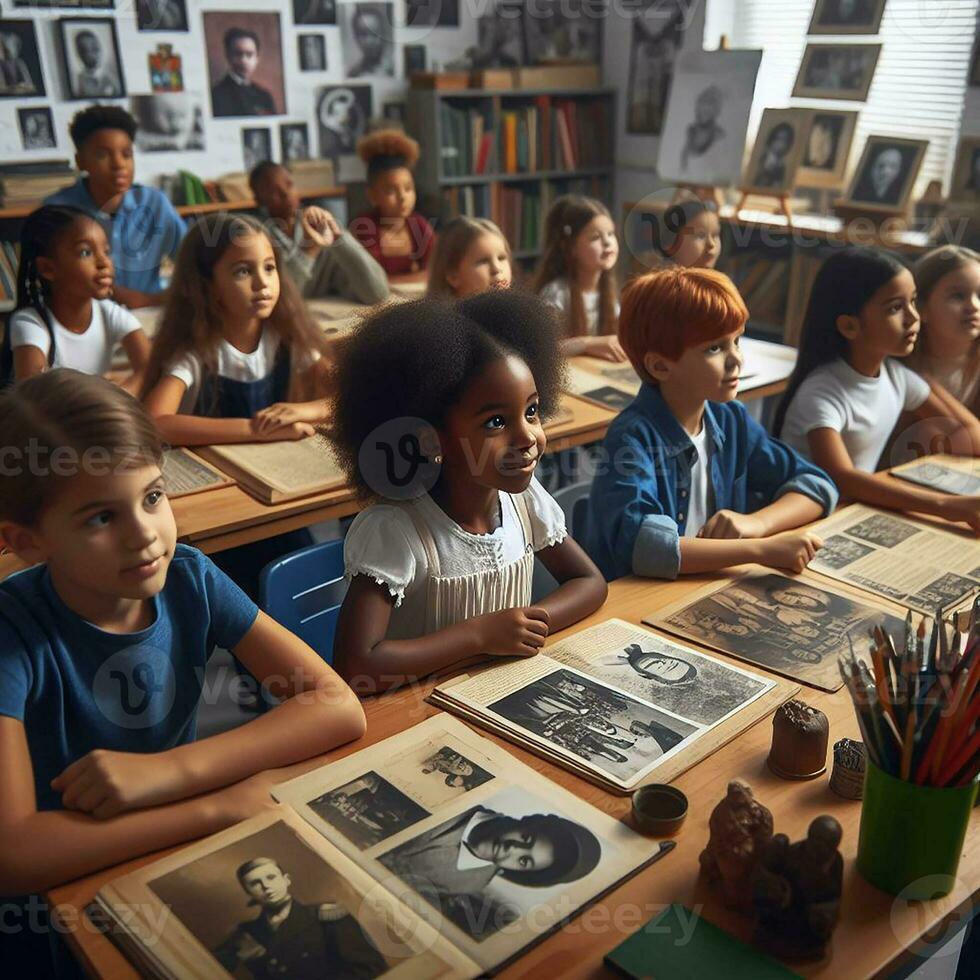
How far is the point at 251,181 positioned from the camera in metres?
4.16

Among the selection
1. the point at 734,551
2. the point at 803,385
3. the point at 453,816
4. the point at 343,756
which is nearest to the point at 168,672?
the point at 343,756

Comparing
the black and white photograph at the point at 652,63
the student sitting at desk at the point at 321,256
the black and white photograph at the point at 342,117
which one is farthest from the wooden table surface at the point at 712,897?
the black and white photograph at the point at 652,63

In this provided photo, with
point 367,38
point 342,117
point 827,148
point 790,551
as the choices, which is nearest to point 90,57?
point 342,117

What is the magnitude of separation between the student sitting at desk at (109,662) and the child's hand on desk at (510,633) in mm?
223

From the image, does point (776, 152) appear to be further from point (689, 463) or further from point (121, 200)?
point (689, 463)

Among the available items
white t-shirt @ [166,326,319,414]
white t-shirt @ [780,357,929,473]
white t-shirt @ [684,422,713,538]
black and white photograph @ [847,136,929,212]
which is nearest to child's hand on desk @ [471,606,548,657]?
white t-shirt @ [684,422,713,538]

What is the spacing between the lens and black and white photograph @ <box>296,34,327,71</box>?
192 inches

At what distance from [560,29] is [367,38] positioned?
1169 millimetres

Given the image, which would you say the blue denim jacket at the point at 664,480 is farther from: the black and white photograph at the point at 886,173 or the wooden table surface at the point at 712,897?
the black and white photograph at the point at 886,173

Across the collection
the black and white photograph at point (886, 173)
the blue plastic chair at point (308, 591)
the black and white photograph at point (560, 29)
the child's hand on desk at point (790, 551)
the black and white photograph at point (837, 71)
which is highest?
the black and white photograph at point (560, 29)

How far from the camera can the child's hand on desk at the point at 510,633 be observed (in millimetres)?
1343

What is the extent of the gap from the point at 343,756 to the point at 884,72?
459cm

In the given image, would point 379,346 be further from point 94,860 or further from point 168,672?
point 94,860

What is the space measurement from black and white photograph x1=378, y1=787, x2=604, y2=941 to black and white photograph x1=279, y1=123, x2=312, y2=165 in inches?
178
